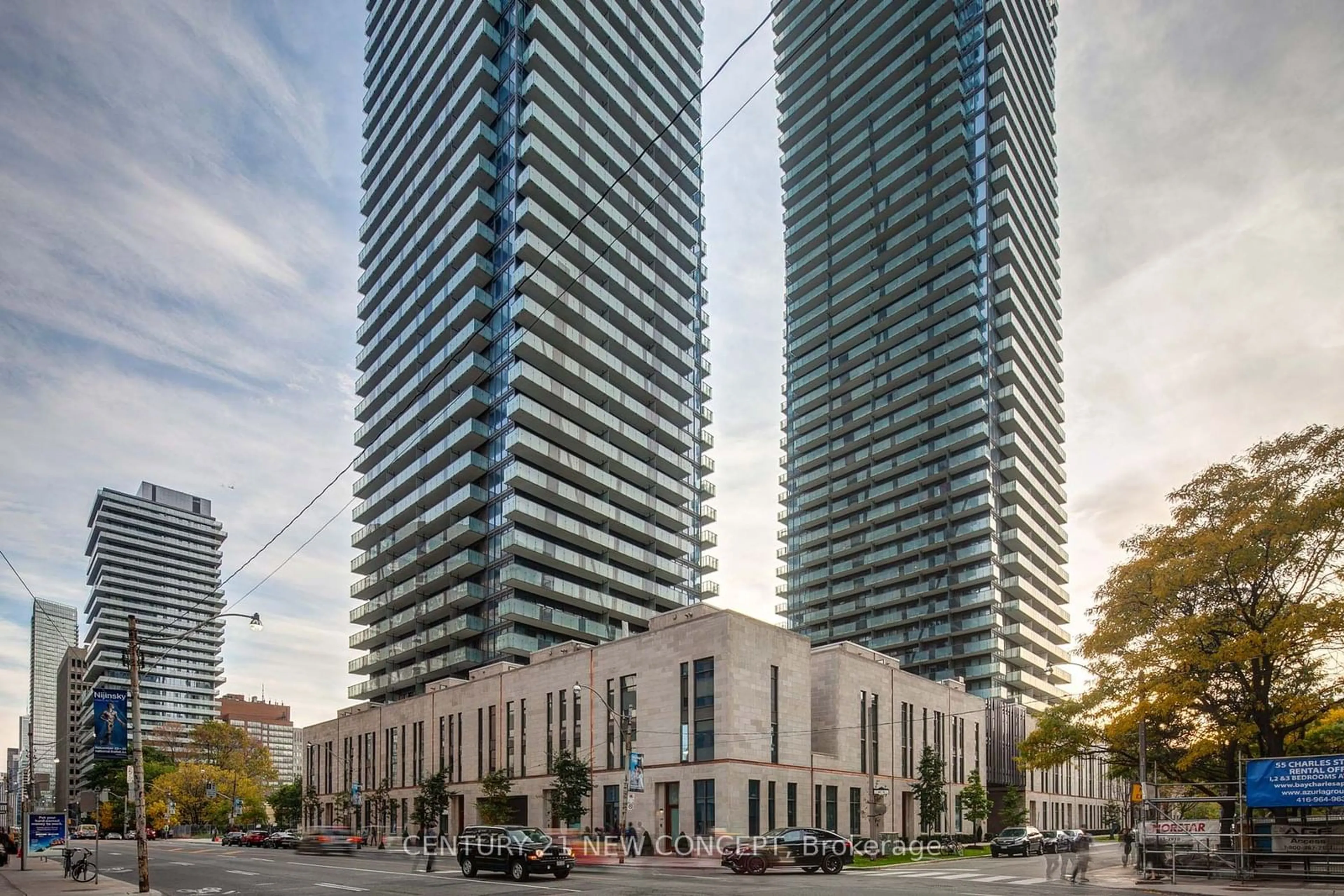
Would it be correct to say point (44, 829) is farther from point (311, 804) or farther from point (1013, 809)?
point (1013, 809)

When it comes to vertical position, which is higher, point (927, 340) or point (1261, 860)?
point (927, 340)

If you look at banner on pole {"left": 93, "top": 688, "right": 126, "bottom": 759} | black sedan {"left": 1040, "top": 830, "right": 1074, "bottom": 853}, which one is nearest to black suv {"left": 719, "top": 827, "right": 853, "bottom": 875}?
banner on pole {"left": 93, "top": 688, "right": 126, "bottom": 759}

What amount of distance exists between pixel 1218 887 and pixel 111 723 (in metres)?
34.5

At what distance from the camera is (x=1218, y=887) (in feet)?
94.3

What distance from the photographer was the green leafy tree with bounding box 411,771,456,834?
3078 inches

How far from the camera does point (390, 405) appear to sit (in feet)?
366

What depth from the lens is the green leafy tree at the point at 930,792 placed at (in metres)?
67.1

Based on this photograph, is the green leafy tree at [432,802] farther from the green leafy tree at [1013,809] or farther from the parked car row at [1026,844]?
the green leafy tree at [1013,809]

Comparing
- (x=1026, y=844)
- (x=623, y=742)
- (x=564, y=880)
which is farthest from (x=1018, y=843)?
(x=564, y=880)

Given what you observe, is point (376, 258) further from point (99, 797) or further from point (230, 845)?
point (99, 797)

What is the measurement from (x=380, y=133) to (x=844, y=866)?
105505 mm

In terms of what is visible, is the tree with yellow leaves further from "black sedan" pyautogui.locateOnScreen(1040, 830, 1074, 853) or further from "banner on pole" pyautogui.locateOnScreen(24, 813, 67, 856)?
"banner on pole" pyautogui.locateOnScreen(24, 813, 67, 856)

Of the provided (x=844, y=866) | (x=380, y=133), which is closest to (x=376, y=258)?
(x=380, y=133)

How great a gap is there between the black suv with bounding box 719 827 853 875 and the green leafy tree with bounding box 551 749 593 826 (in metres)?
22.1
